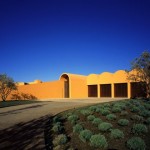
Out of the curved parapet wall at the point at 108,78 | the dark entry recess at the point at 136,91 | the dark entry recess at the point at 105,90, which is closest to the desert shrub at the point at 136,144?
the dark entry recess at the point at 136,91

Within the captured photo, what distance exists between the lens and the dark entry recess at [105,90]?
3228cm

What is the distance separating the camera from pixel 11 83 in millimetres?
36312

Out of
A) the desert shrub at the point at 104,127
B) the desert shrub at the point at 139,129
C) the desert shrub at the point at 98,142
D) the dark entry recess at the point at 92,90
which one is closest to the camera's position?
the desert shrub at the point at 98,142

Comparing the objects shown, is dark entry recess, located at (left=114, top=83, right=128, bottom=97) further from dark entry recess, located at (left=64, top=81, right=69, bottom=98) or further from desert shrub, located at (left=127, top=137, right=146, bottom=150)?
desert shrub, located at (left=127, top=137, right=146, bottom=150)

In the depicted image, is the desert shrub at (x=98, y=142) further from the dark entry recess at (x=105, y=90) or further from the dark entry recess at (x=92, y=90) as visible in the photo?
the dark entry recess at (x=92, y=90)

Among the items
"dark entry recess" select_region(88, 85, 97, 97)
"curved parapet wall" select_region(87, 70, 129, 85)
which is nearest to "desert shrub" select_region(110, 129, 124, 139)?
"curved parapet wall" select_region(87, 70, 129, 85)

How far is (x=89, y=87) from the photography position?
3603 centimetres

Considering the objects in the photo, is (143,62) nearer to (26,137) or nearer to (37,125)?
(37,125)

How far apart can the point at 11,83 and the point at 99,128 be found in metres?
31.2

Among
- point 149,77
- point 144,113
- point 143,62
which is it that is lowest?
point 144,113

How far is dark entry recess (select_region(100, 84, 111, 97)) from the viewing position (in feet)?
106

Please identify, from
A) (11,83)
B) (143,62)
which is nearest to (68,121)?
(143,62)

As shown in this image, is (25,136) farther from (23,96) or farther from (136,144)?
(23,96)

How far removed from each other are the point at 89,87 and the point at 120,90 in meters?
6.83
